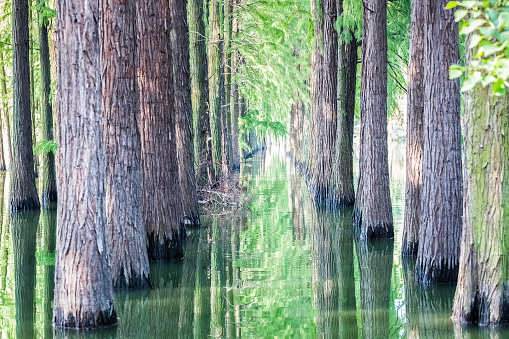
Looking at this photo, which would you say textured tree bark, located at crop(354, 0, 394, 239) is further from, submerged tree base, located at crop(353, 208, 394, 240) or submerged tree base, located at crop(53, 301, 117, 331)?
submerged tree base, located at crop(53, 301, 117, 331)

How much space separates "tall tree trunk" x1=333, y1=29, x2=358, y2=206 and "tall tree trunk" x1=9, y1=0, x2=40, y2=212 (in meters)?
8.63

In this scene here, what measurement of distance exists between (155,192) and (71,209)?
14.1ft

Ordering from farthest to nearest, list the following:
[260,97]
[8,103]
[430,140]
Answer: [8,103] < [260,97] < [430,140]

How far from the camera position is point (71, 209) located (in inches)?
278

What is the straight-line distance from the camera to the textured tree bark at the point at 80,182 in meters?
7.02

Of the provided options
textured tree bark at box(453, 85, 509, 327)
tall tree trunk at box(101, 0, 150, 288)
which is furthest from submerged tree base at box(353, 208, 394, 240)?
textured tree bark at box(453, 85, 509, 327)

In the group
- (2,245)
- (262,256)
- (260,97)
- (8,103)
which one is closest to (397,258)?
(262,256)

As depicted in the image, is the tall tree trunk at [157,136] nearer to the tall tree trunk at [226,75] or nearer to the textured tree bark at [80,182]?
the textured tree bark at [80,182]

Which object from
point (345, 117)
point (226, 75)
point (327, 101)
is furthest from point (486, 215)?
point (226, 75)

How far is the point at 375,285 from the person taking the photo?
30.8ft

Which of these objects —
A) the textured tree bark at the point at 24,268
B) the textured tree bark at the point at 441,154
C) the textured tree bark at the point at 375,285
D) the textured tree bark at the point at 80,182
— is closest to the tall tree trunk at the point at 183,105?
the textured tree bark at the point at 24,268

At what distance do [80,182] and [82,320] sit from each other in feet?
4.87

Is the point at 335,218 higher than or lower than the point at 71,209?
lower

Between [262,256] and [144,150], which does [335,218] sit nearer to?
[262,256]
